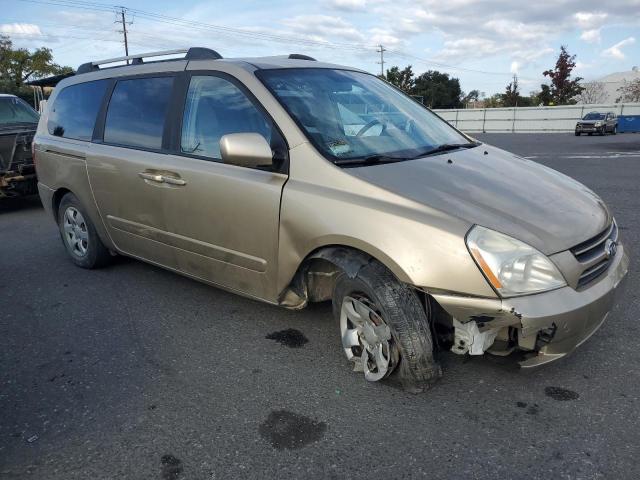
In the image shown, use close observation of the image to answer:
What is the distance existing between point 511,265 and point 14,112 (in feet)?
30.1

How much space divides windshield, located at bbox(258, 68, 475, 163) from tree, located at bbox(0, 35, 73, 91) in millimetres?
58714

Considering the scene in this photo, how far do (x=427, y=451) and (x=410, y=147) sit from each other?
6.03ft

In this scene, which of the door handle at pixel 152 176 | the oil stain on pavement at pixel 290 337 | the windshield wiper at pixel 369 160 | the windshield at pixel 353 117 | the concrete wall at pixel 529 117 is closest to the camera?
the windshield wiper at pixel 369 160

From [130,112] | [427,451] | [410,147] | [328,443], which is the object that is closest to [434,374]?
[427,451]

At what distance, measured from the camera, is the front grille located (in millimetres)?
2598

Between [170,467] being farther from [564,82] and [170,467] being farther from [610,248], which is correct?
[564,82]

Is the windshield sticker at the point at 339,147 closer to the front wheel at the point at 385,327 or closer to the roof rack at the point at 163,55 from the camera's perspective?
the front wheel at the point at 385,327

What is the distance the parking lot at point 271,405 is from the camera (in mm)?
2324

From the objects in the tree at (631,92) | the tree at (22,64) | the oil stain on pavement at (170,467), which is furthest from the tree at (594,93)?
the oil stain on pavement at (170,467)

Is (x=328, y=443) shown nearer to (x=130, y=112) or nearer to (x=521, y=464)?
(x=521, y=464)

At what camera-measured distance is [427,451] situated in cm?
238

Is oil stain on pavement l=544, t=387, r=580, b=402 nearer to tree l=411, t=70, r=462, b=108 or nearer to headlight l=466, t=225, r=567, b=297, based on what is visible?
headlight l=466, t=225, r=567, b=297

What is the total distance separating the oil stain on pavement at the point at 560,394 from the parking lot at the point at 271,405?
1cm

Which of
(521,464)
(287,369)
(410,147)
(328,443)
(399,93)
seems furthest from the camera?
(399,93)
